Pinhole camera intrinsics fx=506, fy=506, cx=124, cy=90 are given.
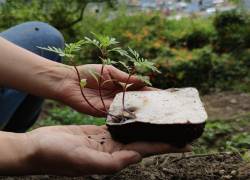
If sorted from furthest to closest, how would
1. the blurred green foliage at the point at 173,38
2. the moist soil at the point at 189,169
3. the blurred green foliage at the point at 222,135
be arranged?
the blurred green foliage at the point at 173,38
the blurred green foliage at the point at 222,135
the moist soil at the point at 189,169

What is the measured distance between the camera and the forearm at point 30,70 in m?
1.95

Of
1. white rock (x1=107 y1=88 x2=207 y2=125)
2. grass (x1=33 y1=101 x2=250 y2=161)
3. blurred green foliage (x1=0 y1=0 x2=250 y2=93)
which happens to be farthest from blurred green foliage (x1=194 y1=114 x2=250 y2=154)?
blurred green foliage (x1=0 y1=0 x2=250 y2=93)

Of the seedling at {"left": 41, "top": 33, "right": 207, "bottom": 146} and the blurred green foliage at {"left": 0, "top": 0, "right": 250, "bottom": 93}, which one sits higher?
the seedling at {"left": 41, "top": 33, "right": 207, "bottom": 146}

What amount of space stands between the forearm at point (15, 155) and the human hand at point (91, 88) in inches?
16.1


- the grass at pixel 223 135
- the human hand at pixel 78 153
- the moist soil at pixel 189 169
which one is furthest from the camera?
the grass at pixel 223 135

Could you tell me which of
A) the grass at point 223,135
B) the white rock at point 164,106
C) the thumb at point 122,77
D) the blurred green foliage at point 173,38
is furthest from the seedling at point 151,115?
the blurred green foliage at point 173,38

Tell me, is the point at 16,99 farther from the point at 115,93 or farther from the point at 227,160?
the point at 227,160

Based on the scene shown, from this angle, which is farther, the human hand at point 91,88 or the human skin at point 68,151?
the human hand at point 91,88

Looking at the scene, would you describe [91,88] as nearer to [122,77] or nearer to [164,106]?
[122,77]

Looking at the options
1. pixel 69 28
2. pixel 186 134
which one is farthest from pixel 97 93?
pixel 69 28

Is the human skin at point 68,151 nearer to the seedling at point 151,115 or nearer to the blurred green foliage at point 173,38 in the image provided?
the seedling at point 151,115

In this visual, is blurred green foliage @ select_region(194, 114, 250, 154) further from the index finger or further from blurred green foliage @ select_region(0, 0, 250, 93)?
blurred green foliage @ select_region(0, 0, 250, 93)

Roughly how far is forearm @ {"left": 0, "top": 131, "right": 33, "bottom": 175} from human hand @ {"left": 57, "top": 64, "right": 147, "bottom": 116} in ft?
1.34

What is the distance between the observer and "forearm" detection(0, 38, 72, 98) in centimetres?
195
